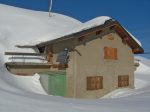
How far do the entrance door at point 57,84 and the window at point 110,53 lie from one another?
13.0 ft

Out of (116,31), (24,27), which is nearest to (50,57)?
(116,31)

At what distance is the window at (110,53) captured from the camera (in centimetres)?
2091

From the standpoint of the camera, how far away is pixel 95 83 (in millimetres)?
20109

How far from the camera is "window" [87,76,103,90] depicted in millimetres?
19625

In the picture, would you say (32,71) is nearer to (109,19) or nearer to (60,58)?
(60,58)

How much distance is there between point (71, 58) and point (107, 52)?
10.6 ft

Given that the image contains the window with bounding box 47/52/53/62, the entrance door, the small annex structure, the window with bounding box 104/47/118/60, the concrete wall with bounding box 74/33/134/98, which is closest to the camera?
the entrance door

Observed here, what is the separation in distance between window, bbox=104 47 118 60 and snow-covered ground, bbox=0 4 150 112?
2.48 m

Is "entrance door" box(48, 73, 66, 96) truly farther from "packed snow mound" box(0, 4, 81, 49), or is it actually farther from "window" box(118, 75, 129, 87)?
"window" box(118, 75, 129, 87)

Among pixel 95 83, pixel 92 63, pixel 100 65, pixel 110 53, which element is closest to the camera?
pixel 92 63

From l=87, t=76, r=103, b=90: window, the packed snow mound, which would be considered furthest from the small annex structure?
the packed snow mound

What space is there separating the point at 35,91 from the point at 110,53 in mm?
7147

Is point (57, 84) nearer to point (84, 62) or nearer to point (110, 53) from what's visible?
point (84, 62)

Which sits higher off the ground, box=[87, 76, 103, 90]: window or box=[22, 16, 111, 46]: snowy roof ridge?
box=[22, 16, 111, 46]: snowy roof ridge
